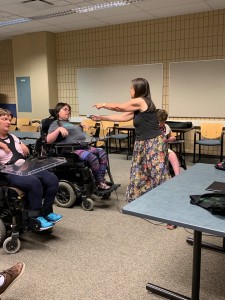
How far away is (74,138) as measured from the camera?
3564 millimetres

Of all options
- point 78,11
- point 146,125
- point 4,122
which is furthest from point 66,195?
point 78,11

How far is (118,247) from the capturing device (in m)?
2.52

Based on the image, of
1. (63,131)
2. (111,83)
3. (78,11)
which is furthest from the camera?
(111,83)

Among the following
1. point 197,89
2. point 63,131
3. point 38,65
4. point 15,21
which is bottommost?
point 63,131

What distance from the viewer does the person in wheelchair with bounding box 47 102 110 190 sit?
3.40 meters

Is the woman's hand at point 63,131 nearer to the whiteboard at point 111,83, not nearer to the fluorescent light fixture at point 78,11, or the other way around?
the fluorescent light fixture at point 78,11

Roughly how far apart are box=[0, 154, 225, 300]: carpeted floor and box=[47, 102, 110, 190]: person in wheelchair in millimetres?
577

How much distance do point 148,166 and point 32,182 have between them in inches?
43.0

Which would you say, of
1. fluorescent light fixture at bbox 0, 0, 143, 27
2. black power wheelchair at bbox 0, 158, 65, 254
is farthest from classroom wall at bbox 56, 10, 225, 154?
black power wheelchair at bbox 0, 158, 65, 254

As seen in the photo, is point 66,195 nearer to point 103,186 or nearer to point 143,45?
point 103,186

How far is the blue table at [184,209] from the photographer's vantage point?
1.34m

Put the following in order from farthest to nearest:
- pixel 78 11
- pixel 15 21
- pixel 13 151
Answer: pixel 15 21
pixel 78 11
pixel 13 151

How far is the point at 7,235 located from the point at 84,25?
5.50 metres

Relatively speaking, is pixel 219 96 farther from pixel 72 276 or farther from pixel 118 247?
pixel 72 276
